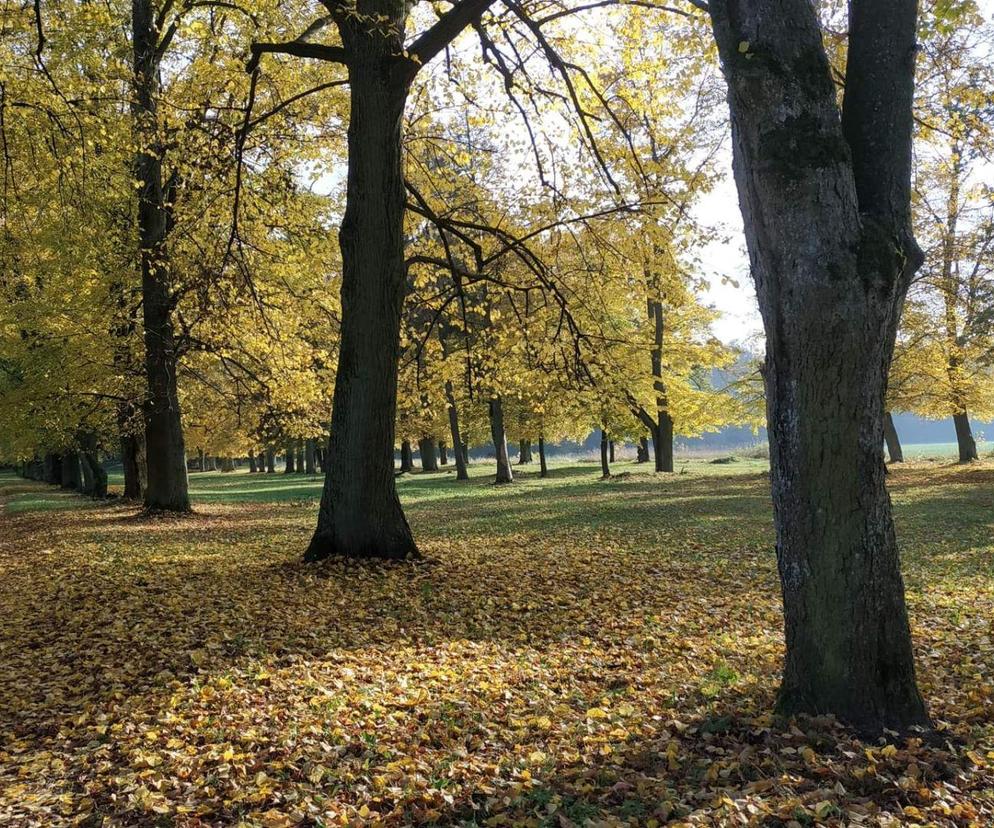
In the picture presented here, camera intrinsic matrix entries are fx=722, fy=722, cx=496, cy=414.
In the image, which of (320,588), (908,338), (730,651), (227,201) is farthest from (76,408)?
(908,338)

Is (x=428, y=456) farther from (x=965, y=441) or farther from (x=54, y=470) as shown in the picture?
(x=965, y=441)

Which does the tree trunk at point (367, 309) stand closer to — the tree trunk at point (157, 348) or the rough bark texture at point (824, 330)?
the rough bark texture at point (824, 330)

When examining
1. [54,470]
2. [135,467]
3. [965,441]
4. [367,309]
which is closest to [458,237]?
[367,309]

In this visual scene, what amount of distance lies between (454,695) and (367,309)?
5.06m

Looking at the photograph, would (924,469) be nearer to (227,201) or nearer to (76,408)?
(227,201)

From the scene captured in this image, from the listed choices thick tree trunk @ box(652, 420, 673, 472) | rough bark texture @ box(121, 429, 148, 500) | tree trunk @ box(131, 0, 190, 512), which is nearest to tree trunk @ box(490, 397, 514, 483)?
thick tree trunk @ box(652, 420, 673, 472)

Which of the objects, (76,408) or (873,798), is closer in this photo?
(873,798)

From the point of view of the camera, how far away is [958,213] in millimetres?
22797

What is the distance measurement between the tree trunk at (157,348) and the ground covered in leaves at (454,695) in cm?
595

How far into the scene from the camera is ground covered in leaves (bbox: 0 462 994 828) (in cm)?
342

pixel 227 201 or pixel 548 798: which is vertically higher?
pixel 227 201

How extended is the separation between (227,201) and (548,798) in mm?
11306

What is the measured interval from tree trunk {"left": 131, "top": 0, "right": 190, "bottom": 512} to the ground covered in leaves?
19.5 feet

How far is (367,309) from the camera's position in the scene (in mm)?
8664
